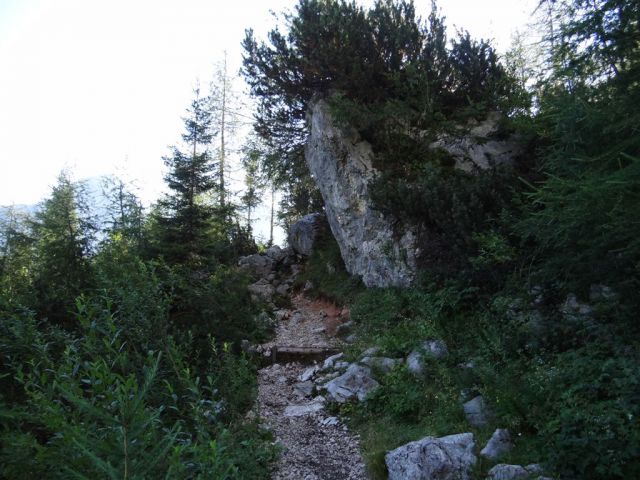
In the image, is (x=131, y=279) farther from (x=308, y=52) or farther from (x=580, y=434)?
(x=308, y=52)

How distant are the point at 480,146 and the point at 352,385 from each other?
706 cm

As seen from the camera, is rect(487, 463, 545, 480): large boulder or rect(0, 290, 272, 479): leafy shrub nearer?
rect(0, 290, 272, 479): leafy shrub

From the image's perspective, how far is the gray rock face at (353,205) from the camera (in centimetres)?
1044

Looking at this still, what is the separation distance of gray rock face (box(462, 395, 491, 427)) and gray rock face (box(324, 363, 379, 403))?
1735 millimetres

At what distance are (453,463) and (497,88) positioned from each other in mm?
10200

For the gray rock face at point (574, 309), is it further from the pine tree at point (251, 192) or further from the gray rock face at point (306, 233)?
the pine tree at point (251, 192)

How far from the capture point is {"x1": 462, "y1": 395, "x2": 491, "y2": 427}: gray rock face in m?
4.77

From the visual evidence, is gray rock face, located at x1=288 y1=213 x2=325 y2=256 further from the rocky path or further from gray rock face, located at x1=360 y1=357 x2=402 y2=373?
gray rock face, located at x1=360 y1=357 x2=402 y2=373

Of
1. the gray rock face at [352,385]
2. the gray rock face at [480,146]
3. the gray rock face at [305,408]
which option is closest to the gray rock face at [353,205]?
the gray rock face at [480,146]

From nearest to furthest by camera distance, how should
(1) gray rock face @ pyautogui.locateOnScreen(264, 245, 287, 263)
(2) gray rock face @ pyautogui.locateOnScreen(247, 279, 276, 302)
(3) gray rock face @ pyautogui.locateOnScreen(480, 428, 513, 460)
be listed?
(3) gray rock face @ pyautogui.locateOnScreen(480, 428, 513, 460) → (2) gray rock face @ pyautogui.locateOnScreen(247, 279, 276, 302) → (1) gray rock face @ pyautogui.locateOnScreen(264, 245, 287, 263)

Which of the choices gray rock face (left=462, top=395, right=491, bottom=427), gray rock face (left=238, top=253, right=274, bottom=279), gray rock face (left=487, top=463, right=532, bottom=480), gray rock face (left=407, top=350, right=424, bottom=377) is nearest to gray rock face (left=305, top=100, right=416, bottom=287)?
gray rock face (left=407, top=350, right=424, bottom=377)

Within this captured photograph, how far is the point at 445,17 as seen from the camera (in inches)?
465

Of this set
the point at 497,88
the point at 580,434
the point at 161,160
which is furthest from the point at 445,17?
the point at 580,434

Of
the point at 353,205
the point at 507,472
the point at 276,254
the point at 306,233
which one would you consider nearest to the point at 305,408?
the point at 507,472
